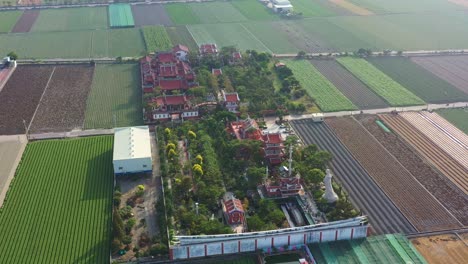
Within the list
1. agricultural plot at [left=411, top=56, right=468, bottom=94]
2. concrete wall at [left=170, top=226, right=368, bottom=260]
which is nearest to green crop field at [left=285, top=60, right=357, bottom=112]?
agricultural plot at [left=411, top=56, right=468, bottom=94]

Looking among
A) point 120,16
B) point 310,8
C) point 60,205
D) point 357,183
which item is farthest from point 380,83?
point 120,16

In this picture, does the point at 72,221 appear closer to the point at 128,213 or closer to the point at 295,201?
the point at 128,213

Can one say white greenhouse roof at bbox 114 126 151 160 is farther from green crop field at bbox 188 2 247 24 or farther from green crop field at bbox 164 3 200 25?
green crop field at bbox 188 2 247 24

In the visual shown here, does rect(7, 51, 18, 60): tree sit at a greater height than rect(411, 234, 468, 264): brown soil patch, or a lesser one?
greater

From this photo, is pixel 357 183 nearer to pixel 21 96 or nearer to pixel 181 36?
pixel 21 96

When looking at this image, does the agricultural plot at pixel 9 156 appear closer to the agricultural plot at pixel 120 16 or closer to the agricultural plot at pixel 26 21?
the agricultural plot at pixel 26 21
